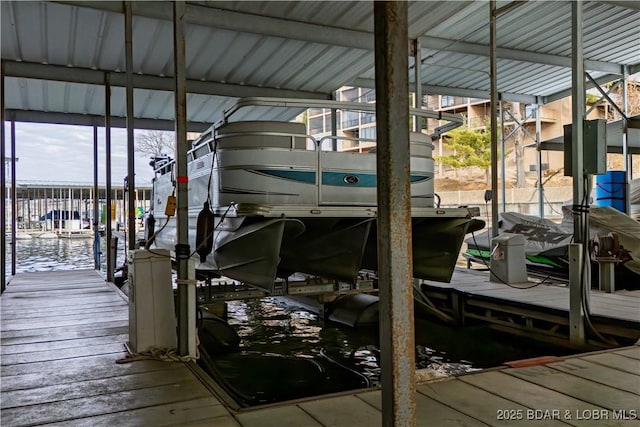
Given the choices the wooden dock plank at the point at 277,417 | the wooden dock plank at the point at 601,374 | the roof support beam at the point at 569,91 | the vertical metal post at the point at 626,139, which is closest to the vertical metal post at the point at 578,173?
the wooden dock plank at the point at 601,374

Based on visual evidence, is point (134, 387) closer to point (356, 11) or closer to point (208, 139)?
point (208, 139)

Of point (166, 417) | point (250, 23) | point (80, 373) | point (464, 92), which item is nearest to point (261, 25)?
point (250, 23)

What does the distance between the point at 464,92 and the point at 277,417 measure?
8894mm

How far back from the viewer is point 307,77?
8.18 metres

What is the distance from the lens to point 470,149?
25.8 m

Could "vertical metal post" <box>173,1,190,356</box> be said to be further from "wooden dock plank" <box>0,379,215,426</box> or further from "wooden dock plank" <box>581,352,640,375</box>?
"wooden dock plank" <box>581,352,640,375</box>

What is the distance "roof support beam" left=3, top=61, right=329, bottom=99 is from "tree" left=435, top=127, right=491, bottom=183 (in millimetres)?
18150

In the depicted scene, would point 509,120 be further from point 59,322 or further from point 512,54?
point 59,322

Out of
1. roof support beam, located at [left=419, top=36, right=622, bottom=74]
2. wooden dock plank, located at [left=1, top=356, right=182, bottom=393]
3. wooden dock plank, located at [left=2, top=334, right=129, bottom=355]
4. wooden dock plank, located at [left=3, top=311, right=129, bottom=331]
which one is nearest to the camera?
wooden dock plank, located at [left=1, top=356, right=182, bottom=393]

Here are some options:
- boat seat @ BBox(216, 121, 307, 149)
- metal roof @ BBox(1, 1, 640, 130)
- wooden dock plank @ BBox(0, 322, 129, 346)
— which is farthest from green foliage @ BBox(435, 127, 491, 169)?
wooden dock plank @ BBox(0, 322, 129, 346)

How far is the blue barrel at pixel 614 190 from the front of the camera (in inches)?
350

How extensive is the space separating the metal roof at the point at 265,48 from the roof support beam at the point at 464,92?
0.08 feet

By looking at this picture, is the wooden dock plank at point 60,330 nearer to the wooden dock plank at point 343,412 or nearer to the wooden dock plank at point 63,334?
the wooden dock plank at point 63,334

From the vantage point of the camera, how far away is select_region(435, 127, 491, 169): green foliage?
25469 mm
